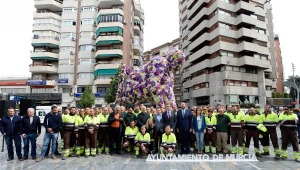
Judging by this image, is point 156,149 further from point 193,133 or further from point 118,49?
point 118,49

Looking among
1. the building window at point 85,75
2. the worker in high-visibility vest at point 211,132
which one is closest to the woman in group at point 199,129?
the worker in high-visibility vest at point 211,132

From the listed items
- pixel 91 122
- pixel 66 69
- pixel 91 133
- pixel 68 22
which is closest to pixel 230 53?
pixel 66 69

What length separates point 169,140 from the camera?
8453 mm

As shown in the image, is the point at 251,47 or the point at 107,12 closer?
the point at 251,47

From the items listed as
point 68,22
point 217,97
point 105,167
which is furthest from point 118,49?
point 105,167

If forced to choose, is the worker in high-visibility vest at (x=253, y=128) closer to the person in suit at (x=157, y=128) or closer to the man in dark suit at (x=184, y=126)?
the man in dark suit at (x=184, y=126)

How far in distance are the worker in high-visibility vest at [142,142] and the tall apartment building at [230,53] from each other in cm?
2699

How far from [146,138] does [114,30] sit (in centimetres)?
3240

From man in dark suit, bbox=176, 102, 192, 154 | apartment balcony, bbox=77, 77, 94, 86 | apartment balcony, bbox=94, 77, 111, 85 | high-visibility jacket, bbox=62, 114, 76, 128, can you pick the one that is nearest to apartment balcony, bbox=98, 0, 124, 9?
apartment balcony, bbox=77, 77, 94, 86

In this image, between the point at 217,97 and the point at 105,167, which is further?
the point at 217,97

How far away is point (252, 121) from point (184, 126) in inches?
98.4

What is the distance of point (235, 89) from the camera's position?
34.1 m

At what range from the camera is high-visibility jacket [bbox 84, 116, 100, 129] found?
891cm

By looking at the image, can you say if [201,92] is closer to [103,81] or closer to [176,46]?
[103,81]
